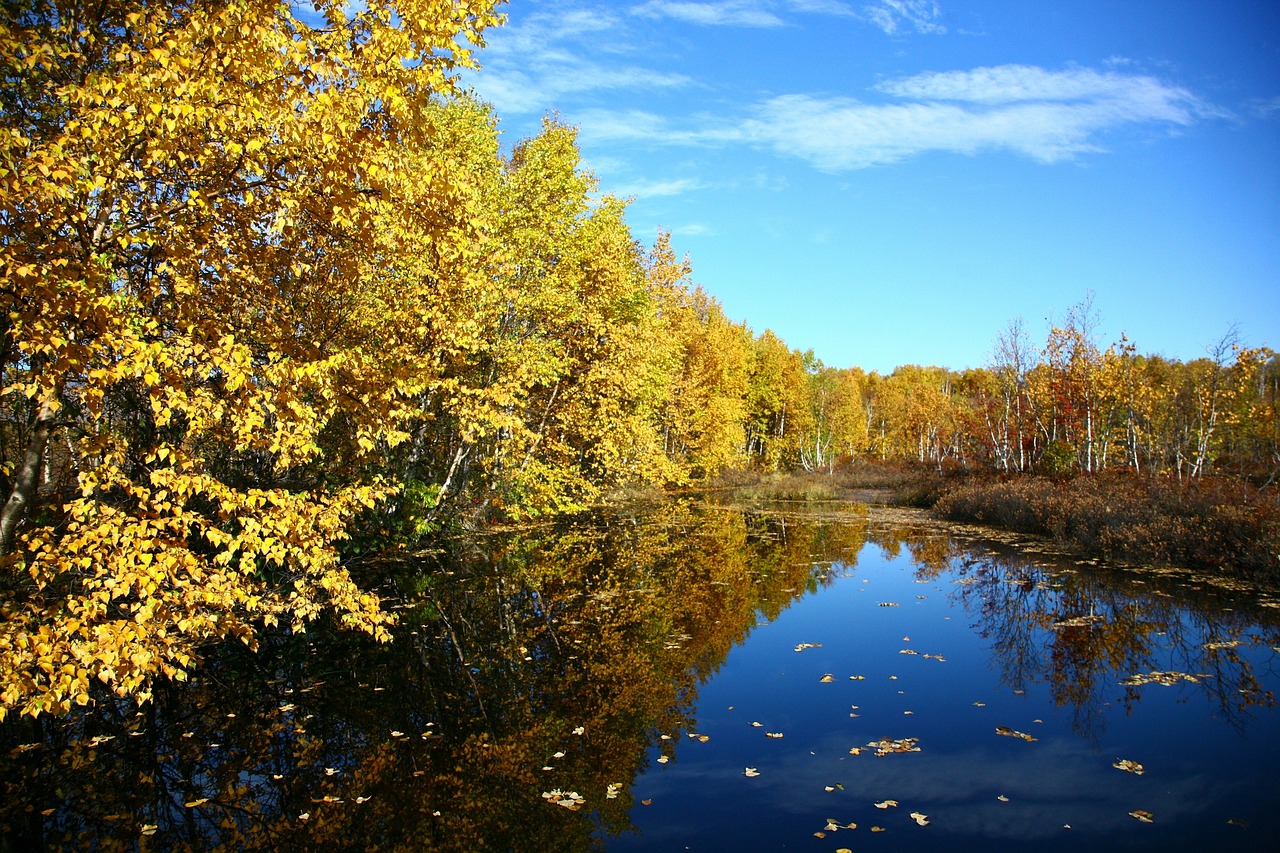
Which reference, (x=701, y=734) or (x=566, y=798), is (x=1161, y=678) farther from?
(x=566, y=798)

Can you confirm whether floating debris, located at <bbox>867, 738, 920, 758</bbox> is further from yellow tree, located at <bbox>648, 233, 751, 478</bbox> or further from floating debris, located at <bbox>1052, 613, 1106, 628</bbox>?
yellow tree, located at <bbox>648, 233, 751, 478</bbox>

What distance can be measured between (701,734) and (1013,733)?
11.4ft

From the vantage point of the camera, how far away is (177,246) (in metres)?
6.45

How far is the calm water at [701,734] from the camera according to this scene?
6.07 metres

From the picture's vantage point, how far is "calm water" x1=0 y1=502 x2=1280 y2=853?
607 centimetres

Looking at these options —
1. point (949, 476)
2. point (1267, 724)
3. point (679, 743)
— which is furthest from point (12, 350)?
point (949, 476)

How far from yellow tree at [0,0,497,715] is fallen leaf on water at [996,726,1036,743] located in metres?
7.01

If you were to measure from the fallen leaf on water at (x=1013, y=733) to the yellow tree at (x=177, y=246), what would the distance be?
23.0 ft

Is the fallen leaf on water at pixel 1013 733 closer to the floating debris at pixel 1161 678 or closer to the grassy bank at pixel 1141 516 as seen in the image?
the floating debris at pixel 1161 678

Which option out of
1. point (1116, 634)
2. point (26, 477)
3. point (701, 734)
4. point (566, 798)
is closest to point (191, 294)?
point (26, 477)

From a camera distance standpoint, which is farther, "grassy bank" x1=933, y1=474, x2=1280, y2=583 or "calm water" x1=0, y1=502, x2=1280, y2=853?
"grassy bank" x1=933, y1=474, x2=1280, y2=583

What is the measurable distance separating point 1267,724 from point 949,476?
98.5ft

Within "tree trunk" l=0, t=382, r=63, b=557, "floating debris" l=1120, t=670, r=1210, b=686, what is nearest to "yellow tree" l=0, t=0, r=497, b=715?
"tree trunk" l=0, t=382, r=63, b=557

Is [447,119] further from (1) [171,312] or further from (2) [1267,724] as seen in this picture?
(2) [1267,724]
